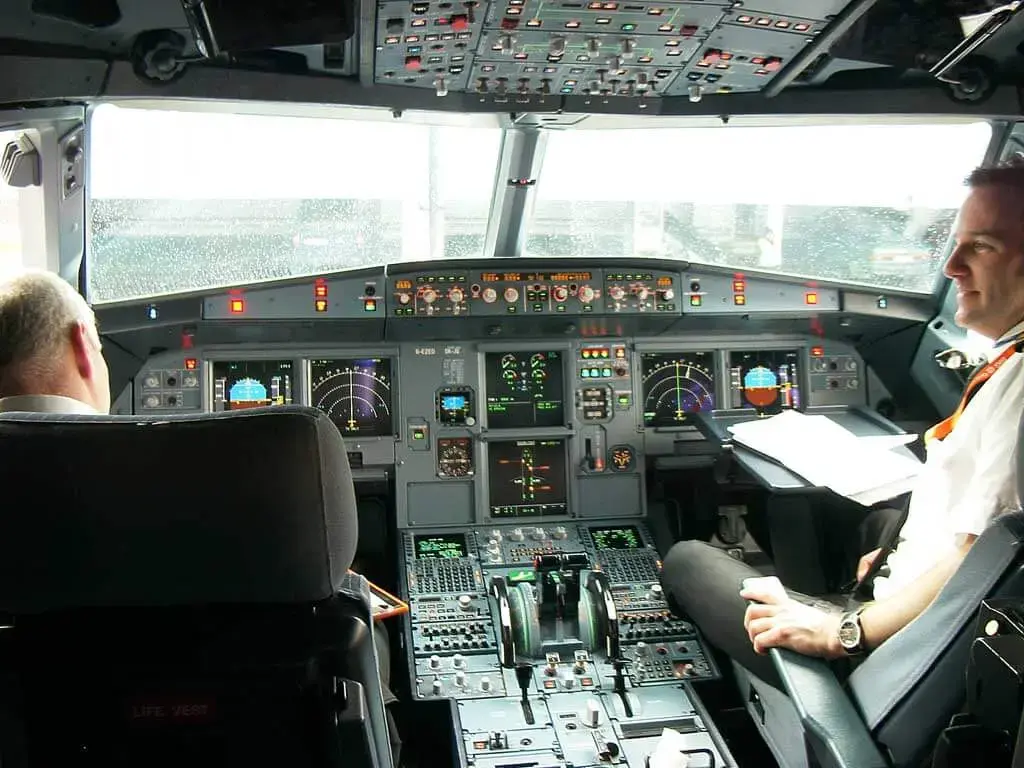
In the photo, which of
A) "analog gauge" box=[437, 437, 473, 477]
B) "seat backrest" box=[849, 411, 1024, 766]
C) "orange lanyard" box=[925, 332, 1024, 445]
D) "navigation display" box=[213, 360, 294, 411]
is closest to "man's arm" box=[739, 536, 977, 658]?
"seat backrest" box=[849, 411, 1024, 766]

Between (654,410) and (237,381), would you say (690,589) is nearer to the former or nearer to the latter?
(654,410)

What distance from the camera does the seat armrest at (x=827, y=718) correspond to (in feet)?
5.66

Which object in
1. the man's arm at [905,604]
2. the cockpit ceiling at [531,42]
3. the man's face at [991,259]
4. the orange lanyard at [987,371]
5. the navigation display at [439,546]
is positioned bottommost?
the navigation display at [439,546]

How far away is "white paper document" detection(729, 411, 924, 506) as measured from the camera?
273 centimetres

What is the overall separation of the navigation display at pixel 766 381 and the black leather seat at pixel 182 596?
280cm

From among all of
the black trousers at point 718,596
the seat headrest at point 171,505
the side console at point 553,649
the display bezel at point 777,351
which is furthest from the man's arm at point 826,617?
the display bezel at point 777,351

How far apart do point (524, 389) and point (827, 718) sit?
234 cm

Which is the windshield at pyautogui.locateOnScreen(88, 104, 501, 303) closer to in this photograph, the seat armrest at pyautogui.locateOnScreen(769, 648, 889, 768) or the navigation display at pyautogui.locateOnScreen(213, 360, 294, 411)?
the navigation display at pyautogui.locateOnScreen(213, 360, 294, 411)

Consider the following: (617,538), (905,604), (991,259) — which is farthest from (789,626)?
(617,538)

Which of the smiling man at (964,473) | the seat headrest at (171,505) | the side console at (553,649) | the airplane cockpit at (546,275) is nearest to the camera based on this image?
the seat headrest at (171,505)

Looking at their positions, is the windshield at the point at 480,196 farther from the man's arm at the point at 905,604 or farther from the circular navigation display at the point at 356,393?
the man's arm at the point at 905,604

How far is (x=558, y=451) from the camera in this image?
13.1ft

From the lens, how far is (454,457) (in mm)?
3896

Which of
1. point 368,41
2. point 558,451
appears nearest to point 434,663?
point 558,451
